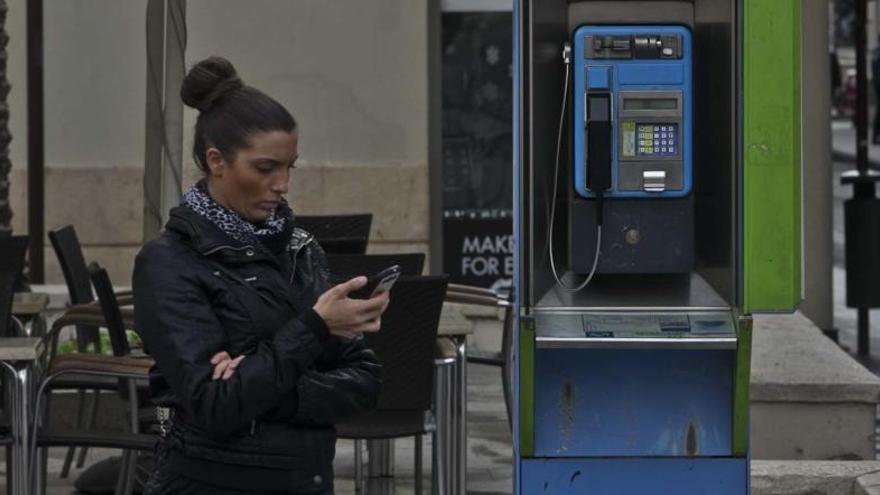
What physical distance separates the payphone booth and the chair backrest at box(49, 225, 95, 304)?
7.19 ft

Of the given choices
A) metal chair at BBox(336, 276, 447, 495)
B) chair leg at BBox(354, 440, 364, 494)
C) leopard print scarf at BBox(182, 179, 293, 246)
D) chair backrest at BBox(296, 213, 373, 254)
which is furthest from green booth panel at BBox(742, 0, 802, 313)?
leopard print scarf at BBox(182, 179, 293, 246)

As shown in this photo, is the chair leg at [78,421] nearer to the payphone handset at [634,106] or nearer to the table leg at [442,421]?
the table leg at [442,421]

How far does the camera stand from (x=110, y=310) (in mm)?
6281

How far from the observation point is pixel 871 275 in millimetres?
11602

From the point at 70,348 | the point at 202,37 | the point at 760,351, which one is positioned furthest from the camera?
the point at 202,37

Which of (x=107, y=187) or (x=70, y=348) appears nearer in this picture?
(x=70, y=348)

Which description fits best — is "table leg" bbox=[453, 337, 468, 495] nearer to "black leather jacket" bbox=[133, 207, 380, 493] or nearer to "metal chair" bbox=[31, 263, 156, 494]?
"metal chair" bbox=[31, 263, 156, 494]

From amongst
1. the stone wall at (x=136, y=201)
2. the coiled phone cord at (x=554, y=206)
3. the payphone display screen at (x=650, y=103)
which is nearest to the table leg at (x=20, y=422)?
the coiled phone cord at (x=554, y=206)

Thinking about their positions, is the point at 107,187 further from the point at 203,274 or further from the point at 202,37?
the point at 203,274

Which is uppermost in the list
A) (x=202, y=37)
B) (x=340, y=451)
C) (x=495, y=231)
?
(x=202, y=37)

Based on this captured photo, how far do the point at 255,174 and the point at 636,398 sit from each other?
2.93 meters

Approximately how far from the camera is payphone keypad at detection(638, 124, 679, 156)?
5984mm

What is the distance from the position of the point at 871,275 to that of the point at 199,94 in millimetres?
8802

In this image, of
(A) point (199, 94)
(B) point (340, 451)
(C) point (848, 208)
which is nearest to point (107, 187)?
(B) point (340, 451)
